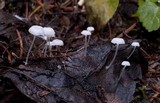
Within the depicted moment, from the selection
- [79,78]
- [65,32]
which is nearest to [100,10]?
[65,32]

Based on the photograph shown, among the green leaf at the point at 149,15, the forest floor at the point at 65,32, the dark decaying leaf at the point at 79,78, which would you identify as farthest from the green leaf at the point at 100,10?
the dark decaying leaf at the point at 79,78

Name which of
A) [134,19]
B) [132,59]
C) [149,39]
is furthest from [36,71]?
[134,19]

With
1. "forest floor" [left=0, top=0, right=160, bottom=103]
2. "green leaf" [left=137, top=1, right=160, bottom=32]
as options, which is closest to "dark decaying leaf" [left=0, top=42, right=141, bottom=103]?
"forest floor" [left=0, top=0, right=160, bottom=103]

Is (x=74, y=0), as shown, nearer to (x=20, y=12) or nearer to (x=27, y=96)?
(x=20, y=12)

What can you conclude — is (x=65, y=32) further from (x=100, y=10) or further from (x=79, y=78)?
(x=79, y=78)

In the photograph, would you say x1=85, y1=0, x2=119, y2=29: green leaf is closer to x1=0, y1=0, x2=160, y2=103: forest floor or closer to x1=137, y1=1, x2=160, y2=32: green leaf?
x1=0, y1=0, x2=160, y2=103: forest floor
